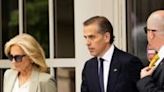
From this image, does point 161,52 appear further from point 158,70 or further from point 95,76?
point 95,76

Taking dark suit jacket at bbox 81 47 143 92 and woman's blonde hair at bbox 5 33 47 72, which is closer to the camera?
dark suit jacket at bbox 81 47 143 92

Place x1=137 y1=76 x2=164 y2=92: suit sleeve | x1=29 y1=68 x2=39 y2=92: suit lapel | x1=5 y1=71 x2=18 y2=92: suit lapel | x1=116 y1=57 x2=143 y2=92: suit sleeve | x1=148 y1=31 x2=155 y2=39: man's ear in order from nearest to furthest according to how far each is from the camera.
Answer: x1=137 y1=76 x2=164 y2=92: suit sleeve → x1=148 y1=31 x2=155 y2=39: man's ear → x1=116 y1=57 x2=143 y2=92: suit sleeve → x1=29 y1=68 x2=39 y2=92: suit lapel → x1=5 y1=71 x2=18 y2=92: suit lapel

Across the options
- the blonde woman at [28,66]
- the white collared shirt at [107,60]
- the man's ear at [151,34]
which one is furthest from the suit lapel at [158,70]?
the blonde woman at [28,66]

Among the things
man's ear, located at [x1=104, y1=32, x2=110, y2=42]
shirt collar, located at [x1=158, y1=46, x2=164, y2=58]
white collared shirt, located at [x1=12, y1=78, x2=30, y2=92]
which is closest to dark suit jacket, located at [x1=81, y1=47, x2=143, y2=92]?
man's ear, located at [x1=104, y1=32, x2=110, y2=42]

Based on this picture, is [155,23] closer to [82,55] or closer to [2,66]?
[82,55]

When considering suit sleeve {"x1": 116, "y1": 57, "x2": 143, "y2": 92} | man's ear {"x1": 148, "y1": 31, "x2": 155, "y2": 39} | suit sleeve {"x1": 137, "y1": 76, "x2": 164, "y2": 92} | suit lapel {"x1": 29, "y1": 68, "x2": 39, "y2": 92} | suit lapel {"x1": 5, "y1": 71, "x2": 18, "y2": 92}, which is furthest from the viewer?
suit lapel {"x1": 5, "y1": 71, "x2": 18, "y2": 92}

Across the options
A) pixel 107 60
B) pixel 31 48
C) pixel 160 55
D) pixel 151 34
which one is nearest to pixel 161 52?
pixel 160 55

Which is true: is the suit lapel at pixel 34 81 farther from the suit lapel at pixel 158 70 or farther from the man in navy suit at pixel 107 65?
the suit lapel at pixel 158 70

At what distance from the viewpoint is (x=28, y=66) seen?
4.69 meters

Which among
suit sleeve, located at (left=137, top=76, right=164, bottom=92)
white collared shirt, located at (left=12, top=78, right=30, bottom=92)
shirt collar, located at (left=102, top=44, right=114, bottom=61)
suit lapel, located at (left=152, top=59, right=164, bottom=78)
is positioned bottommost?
white collared shirt, located at (left=12, top=78, right=30, bottom=92)

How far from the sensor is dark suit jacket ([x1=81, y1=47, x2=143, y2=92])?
4.33 metres

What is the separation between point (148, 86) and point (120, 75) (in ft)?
2.20

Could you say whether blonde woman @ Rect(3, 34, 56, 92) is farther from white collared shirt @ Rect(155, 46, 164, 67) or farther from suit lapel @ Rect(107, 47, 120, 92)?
white collared shirt @ Rect(155, 46, 164, 67)

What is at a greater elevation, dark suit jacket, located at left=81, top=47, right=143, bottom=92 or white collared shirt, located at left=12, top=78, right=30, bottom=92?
dark suit jacket, located at left=81, top=47, right=143, bottom=92
